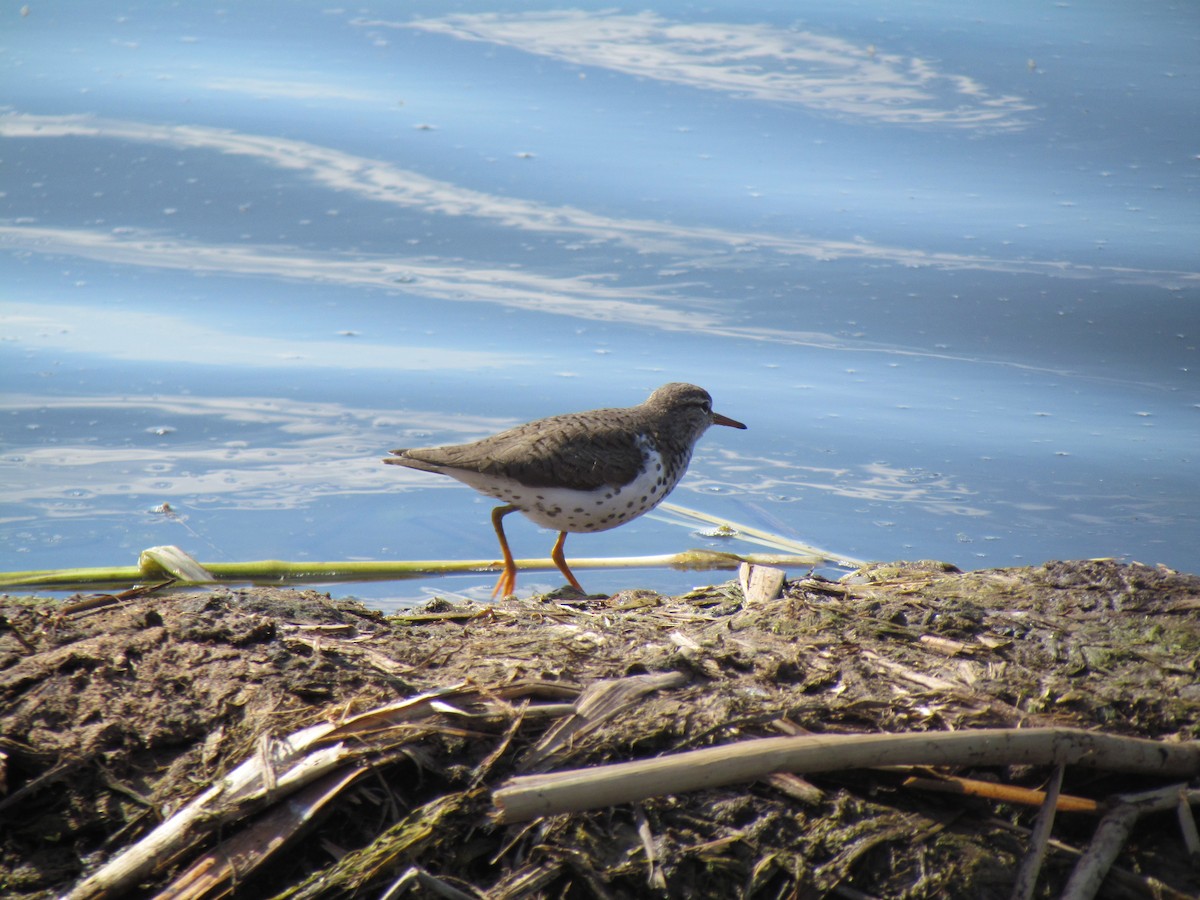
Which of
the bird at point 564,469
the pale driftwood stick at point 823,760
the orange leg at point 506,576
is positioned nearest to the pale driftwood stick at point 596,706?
the pale driftwood stick at point 823,760

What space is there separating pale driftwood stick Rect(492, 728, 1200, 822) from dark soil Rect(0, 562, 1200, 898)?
95 millimetres

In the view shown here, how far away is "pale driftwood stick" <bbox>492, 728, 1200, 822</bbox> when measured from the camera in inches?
84.4

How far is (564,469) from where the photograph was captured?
4.64 meters

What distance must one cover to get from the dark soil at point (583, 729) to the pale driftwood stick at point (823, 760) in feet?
0.31

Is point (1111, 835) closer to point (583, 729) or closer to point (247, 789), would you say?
point (583, 729)

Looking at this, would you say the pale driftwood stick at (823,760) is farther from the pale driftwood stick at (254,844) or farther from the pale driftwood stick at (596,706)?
the pale driftwood stick at (254,844)

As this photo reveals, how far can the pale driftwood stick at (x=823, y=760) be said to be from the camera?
2.14 m

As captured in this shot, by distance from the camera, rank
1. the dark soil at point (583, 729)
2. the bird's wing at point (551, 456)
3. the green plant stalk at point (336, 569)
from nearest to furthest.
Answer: the dark soil at point (583, 729) < the green plant stalk at point (336, 569) < the bird's wing at point (551, 456)

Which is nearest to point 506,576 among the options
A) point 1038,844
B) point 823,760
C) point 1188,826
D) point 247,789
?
point 247,789

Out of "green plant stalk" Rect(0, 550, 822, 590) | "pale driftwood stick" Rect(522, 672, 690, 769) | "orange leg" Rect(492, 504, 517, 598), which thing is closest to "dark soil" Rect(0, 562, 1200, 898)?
"pale driftwood stick" Rect(522, 672, 690, 769)

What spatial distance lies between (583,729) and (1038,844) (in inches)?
36.5

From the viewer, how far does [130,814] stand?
2402mm

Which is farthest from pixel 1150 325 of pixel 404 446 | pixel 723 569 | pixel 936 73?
pixel 404 446

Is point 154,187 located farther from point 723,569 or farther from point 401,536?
point 723,569
